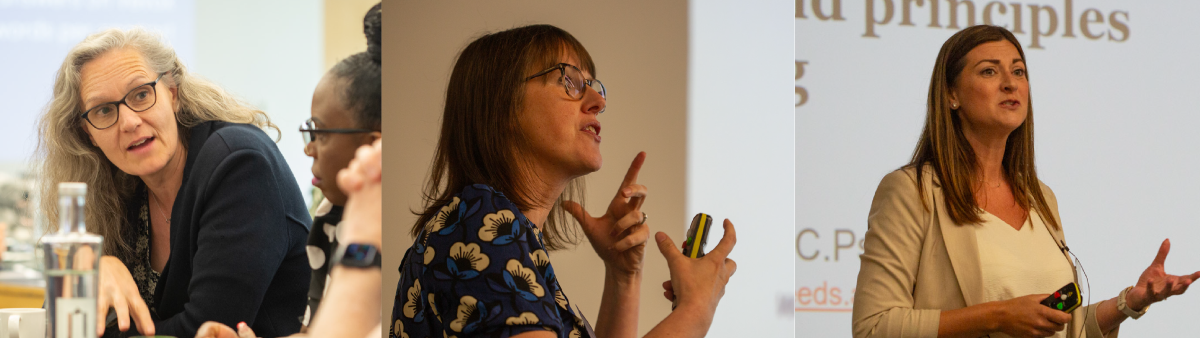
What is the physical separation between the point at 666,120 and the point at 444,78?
0.65 meters

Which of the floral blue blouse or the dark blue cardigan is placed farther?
the dark blue cardigan

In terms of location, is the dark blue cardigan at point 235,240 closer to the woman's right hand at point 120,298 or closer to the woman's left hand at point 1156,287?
the woman's right hand at point 120,298

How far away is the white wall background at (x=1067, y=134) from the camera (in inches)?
107

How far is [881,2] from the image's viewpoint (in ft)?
9.11

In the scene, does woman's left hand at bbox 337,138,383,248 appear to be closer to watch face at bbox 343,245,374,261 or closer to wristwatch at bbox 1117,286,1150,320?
watch face at bbox 343,245,374,261

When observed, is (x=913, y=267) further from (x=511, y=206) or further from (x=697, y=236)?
(x=511, y=206)

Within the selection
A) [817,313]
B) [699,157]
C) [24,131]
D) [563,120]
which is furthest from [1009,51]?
[24,131]

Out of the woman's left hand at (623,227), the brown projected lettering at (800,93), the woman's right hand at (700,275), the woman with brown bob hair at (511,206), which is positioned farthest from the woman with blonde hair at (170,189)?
the brown projected lettering at (800,93)

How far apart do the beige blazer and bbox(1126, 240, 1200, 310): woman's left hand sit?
15 cm

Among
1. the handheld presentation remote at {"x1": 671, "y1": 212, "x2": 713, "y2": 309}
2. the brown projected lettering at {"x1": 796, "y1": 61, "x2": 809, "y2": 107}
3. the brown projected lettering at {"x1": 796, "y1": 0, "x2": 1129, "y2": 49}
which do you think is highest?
the brown projected lettering at {"x1": 796, "y1": 0, "x2": 1129, "y2": 49}

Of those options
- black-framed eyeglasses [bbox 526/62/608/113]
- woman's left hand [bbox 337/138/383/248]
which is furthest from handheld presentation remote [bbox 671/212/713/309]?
woman's left hand [bbox 337/138/383/248]

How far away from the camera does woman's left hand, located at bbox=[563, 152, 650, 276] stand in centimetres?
169

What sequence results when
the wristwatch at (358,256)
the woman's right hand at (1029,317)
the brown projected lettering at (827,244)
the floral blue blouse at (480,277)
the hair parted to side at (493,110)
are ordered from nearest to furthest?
the floral blue blouse at (480,277) < the hair parted to side at (493,110) < the woman's right hand at (1029,317) < the wristwatch at (358,256) < the brown projected lettering at (827,244)

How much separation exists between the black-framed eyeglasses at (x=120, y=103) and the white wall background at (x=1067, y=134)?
1.85 meters
